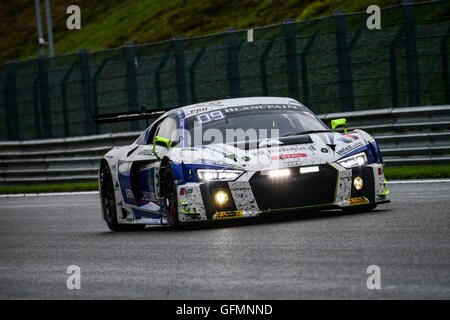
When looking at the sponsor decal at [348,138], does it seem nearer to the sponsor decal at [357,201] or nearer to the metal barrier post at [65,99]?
the sponsor decal at [357,201]

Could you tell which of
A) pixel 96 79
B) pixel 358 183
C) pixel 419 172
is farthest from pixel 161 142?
pixel 96 79

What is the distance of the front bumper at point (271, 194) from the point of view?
955 centimetres

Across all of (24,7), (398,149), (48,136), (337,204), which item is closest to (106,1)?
(24,7)

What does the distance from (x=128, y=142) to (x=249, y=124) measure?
409 inches

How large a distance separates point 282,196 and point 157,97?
12.1m

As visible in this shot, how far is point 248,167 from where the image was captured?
31.3ft

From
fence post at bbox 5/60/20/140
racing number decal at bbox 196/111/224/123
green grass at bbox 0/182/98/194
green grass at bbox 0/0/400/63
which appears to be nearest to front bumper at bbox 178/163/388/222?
racing number decal at bbox 196/111/224/123

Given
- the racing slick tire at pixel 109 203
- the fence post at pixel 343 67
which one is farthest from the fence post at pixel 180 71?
the racing slick tire at pixel 109 203

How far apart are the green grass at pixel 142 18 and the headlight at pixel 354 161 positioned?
30898 mm

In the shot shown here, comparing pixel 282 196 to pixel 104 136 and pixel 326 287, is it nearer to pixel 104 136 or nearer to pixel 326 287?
pixel 326 287

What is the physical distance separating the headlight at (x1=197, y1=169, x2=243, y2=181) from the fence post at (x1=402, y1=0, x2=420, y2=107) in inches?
314

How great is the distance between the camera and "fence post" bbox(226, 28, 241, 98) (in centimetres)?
1975

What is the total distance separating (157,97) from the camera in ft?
70.2

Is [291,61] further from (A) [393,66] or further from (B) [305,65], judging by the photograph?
(A) [393,66]
